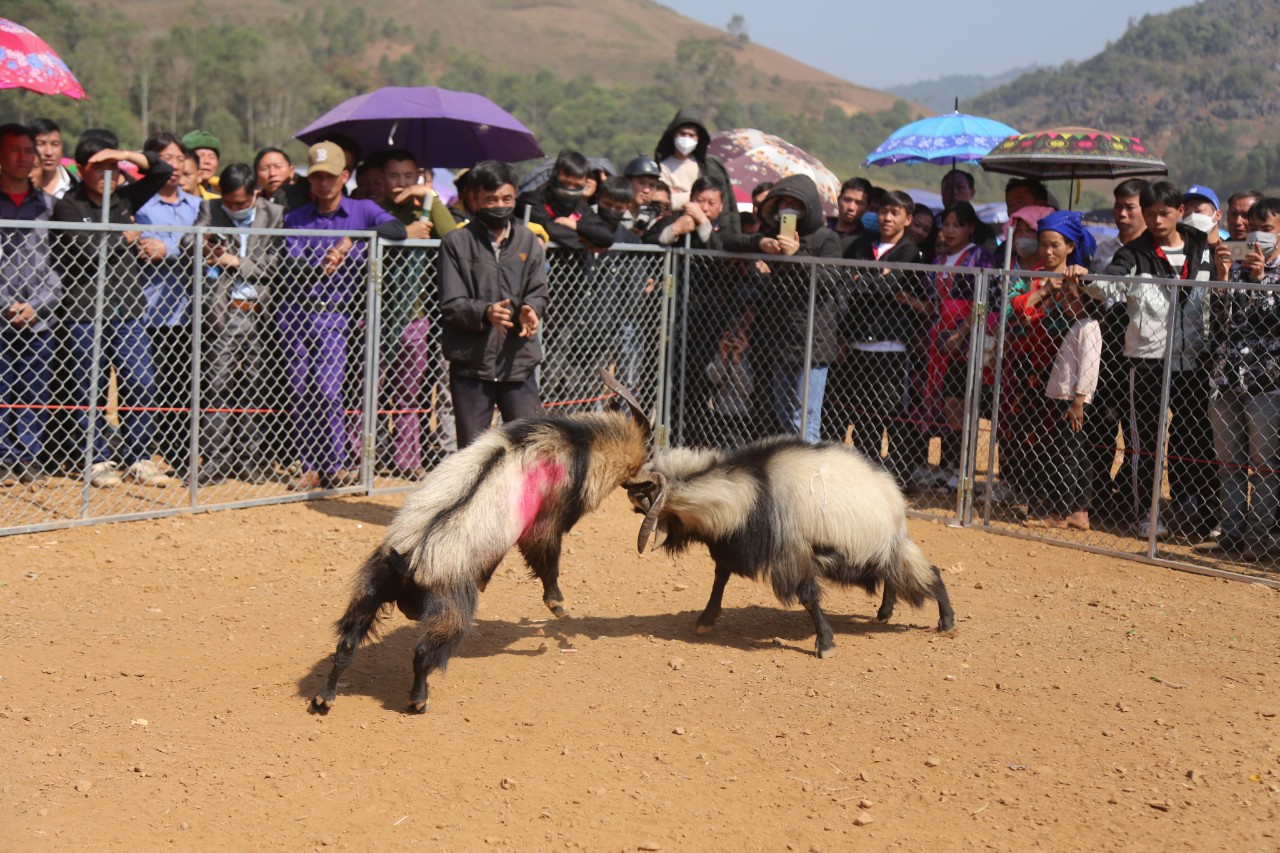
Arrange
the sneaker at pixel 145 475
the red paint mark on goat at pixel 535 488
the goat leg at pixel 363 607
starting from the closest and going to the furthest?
the goat leg at pixel 363 607, the red paint mark on goat at pixel 535 488, the sneaker at pixel 145 475

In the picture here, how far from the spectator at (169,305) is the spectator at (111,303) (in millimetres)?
70

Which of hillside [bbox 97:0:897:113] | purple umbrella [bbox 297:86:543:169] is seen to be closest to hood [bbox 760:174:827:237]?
purple umbrella [bbox 297:86:543:169]

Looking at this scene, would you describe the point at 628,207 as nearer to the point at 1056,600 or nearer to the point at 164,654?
the point at 1056,600

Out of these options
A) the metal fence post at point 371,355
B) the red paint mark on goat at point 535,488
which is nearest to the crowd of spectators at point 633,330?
the metal fence post at point 371,355

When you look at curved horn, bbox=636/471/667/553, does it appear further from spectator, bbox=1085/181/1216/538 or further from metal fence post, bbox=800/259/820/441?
spectator, bbox=1085/181/1216/538

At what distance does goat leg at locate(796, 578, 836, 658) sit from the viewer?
5.66 meters

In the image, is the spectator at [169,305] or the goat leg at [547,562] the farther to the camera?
the spectator at [169,305]

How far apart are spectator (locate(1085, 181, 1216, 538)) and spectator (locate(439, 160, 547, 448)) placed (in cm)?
344

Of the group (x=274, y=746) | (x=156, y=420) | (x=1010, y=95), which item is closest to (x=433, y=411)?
(x=156, y=420)

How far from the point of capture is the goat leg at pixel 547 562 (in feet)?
17.6

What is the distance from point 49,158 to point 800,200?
4.85m

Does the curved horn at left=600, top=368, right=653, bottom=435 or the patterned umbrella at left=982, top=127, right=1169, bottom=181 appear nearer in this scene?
the curved horn at left=600, top=368, right=653, bottom=435

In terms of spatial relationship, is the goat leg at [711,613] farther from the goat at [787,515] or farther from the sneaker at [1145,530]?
the sneaker at [1145,530]

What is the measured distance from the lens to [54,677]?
5.21 meters
